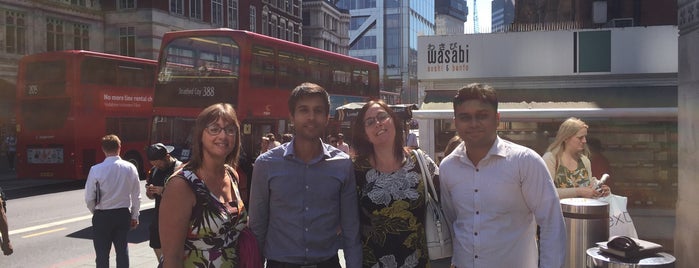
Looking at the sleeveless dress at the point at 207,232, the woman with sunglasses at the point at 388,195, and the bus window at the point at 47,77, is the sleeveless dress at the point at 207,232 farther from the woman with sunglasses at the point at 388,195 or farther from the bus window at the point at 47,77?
the bus window at the point at 47,77

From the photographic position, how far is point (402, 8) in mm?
89188

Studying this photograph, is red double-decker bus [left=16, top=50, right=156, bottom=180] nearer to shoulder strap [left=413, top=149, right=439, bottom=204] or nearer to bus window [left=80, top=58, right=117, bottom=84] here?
bus window [left=80, top=58, right=117, bottom=84]

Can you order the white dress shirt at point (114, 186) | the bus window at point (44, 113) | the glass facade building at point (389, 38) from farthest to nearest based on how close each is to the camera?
the glass facade building at point (389, 38) < the bus window at point (44, 113) < the white dress shirt at point (114, 186)

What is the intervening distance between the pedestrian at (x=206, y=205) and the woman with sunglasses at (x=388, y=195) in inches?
28.0

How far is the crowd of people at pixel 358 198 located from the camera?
273cm

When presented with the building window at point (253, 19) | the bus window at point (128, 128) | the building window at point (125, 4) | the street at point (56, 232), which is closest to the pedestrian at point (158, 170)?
the street at point (56, 232)

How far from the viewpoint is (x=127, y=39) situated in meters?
30.7

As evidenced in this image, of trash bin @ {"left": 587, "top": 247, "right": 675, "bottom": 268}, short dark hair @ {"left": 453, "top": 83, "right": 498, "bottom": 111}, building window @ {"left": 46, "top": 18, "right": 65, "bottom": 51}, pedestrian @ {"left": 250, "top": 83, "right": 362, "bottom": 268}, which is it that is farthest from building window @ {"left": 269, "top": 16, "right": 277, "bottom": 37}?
short dark hair @ {"left": 453, "top": 83, "right": 498, "bottom": 111}

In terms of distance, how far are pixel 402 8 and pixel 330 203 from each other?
292ft

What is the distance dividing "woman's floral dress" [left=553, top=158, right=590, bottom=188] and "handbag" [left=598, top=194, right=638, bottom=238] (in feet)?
0.88

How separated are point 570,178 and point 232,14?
36.3 m

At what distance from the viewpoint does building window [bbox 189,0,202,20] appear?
3425 centimetres

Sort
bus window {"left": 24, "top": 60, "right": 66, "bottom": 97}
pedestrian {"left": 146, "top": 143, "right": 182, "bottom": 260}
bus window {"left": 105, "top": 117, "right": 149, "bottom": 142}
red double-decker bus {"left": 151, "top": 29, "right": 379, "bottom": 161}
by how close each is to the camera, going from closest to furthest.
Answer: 1. pedestrian {"left": 146, "top": 143, "right": 182, "bottom": 260}
2. red double-decker bus {"left": 151, "top": 29, "right": 379, "bottom": 161}
3. bus window {"left": 24, "top": 60, "right": 66, "bottom": 97}
4. bus window {"left": 105, "top": 117, "right": 149, "bottom": 142}

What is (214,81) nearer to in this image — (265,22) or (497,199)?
(497,199)
